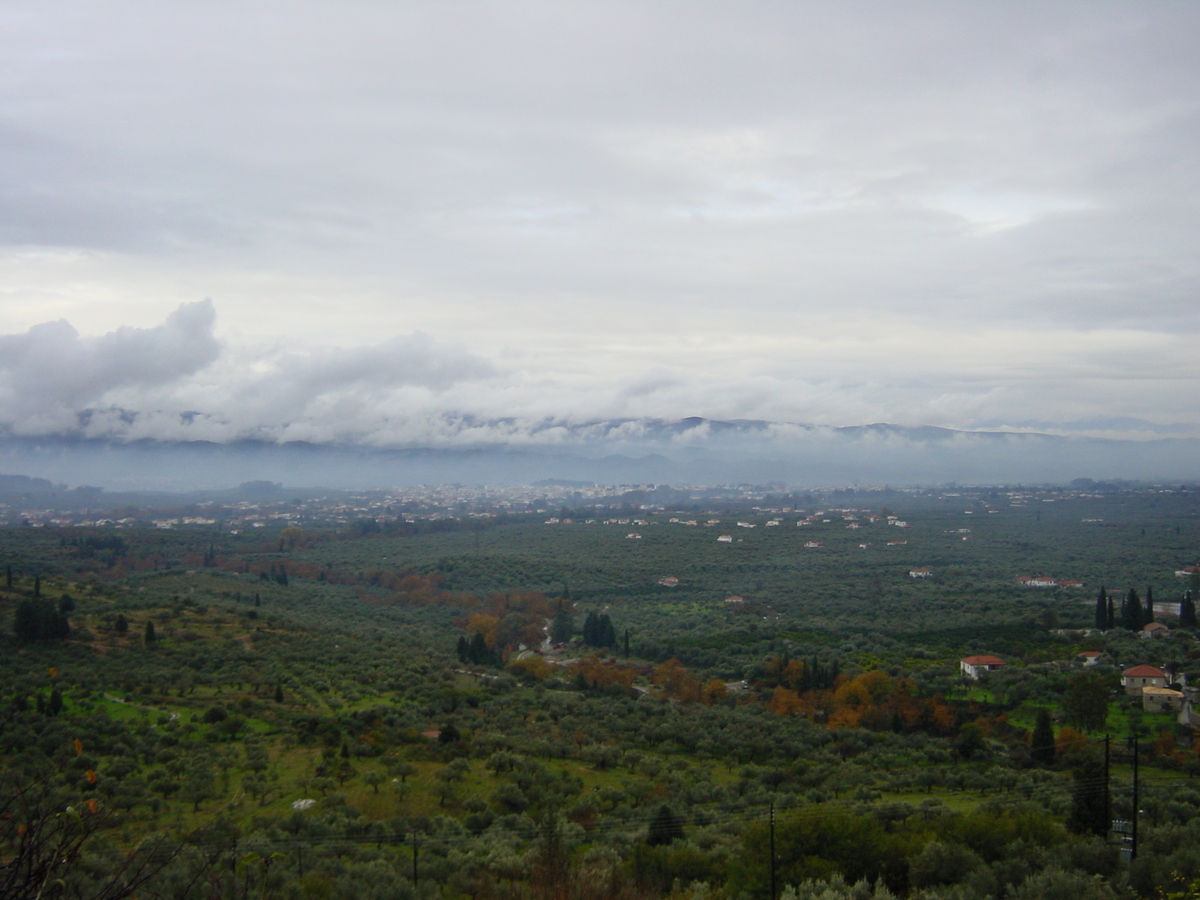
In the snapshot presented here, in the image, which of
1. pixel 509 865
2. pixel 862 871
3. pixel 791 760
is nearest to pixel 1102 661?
pixel 791 760

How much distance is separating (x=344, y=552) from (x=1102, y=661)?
64665 mm

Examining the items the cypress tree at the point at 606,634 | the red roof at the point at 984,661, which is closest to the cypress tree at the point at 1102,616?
the red roof at the point at 984,661

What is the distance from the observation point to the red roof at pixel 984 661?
100 ft

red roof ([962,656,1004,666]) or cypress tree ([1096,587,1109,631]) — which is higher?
cypress tree ([1096,587,1109,631])

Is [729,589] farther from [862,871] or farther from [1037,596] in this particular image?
[862,871]

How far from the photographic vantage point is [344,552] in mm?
77062

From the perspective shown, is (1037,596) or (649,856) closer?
(649,856)

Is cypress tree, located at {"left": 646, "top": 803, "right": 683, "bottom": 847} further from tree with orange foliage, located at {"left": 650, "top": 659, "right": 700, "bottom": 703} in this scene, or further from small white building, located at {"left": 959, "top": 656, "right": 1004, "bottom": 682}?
small white building, located at {"left": 959, "top": 656, "right": 1004, "bottom": 682}

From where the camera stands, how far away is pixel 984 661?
3077cm

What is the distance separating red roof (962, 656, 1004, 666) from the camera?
100 feet

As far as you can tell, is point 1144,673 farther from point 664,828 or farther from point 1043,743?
point 664,828

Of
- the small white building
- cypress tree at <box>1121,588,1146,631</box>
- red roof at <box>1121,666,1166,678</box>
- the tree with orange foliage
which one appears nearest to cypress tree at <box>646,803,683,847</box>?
the tree with orange foliage

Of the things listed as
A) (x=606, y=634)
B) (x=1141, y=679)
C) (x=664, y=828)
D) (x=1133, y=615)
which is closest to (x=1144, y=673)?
(x=1141, y=679)

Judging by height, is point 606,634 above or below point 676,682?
below
